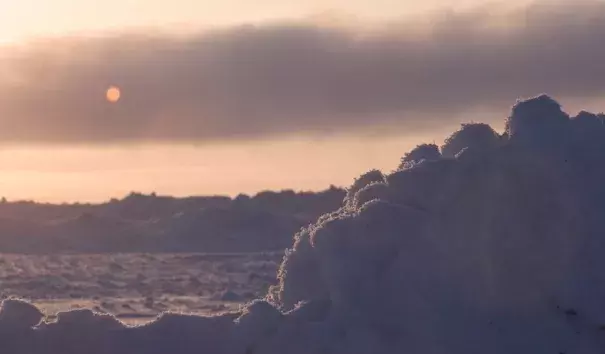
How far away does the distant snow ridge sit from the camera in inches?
416

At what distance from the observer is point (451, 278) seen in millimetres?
10922

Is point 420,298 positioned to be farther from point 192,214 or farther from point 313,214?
point 313,214

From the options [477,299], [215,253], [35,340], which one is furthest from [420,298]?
[215,253]

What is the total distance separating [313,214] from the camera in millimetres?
61812

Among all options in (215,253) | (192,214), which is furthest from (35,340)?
(192,214)

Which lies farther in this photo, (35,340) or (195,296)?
(195,296)

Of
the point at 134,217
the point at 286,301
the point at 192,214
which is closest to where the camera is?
the point at 286,301

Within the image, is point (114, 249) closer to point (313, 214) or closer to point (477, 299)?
point (313, 214)

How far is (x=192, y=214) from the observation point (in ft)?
179

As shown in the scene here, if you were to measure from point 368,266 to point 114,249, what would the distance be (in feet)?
130

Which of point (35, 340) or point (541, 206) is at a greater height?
point (541, 206)

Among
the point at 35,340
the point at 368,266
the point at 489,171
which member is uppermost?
the point at 489,171

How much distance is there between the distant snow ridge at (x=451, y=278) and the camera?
10570 millimetres

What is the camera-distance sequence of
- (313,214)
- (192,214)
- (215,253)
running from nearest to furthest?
(215,253) → (192,214) → (313,214)
